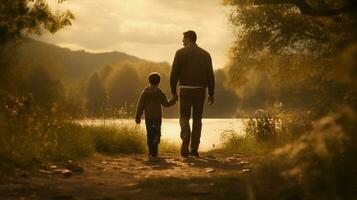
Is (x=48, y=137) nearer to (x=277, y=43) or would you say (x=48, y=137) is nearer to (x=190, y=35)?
(x=190, y=35)

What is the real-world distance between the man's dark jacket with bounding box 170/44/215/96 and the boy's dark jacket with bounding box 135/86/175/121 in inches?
13.6

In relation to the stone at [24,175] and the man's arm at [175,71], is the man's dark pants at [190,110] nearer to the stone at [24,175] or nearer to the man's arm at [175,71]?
the man's arm at [175,71]

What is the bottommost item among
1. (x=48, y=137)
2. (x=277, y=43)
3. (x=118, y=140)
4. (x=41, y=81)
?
(x=118, y=140)

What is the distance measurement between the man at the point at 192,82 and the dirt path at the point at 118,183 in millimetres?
2173

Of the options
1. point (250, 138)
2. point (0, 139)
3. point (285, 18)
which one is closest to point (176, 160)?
point (0, 139)

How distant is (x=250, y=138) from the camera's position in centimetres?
1548

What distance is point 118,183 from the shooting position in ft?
24.5

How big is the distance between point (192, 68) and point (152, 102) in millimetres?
1154

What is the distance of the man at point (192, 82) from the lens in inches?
468

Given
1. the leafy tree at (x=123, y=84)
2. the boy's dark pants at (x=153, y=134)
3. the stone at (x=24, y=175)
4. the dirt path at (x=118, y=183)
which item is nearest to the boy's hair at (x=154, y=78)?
the boy's dark pants at (x=153, y=134)

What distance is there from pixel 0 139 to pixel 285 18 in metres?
15.4

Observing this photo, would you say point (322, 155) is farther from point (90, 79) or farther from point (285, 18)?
point (90, 79)

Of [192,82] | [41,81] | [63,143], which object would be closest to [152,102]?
[192,82]

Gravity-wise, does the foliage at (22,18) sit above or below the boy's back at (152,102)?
above
